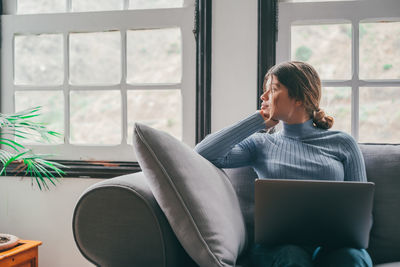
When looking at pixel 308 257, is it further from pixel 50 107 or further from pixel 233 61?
pixel 50 107

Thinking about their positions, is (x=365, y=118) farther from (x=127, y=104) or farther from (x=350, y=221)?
(x=127, y=104)

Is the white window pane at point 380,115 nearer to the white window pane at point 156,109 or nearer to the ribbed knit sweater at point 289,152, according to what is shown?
the ribbed knit sweater at point 289,152

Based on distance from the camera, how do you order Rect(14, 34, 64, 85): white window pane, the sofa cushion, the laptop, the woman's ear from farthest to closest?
1. Rect(14, 34, 64, 85): white window pane
2. the woman's ear
3. the sofa cushion
4. the laptop

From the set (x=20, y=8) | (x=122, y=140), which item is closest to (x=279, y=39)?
(x=122, y=140)

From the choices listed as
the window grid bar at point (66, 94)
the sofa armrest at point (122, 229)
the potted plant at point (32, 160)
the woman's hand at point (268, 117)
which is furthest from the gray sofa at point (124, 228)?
the window grid bar at point (66, 94)

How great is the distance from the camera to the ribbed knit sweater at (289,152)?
1509 millimetres

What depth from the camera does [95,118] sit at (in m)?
2.34

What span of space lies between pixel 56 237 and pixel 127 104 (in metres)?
0.85

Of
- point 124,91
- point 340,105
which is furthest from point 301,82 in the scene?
point 124,91

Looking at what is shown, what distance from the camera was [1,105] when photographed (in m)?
2.40

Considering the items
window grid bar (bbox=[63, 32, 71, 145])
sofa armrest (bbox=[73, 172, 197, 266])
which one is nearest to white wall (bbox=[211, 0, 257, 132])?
window grid bar (bbox=[63, 32, 71, 145])

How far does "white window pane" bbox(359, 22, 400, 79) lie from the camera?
6.86 feet

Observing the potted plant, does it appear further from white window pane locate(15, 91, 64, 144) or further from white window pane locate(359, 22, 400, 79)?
white window pane locate(359, 22, 400, 79)

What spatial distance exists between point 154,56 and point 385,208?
1406mm
